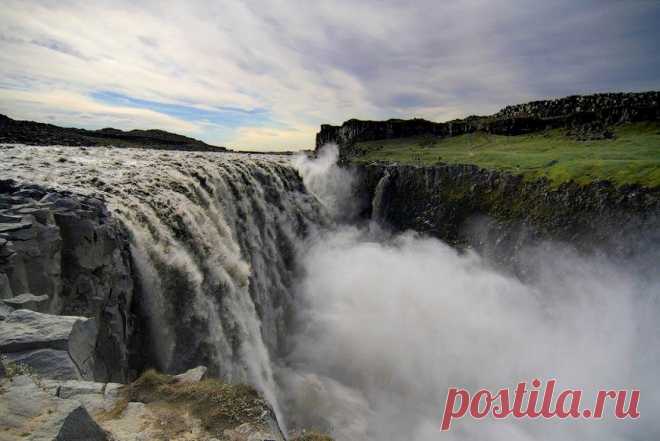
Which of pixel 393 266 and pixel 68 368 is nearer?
pixel 68 368

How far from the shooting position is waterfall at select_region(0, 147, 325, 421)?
639 inches

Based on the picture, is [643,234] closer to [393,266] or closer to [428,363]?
[428,363]

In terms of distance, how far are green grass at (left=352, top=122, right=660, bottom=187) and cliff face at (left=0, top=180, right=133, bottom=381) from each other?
117ft

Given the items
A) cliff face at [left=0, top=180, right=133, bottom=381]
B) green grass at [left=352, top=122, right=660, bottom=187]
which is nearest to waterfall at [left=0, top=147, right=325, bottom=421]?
cliff face at [left=0, top=180, right=133, bottom=381]

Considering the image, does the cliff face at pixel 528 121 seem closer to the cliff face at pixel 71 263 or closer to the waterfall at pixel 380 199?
the waterfall at pixel 380 199

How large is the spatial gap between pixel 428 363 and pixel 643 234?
18.1 m

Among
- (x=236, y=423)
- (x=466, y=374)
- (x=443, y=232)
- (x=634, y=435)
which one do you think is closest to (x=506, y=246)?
(x=443, y=232)

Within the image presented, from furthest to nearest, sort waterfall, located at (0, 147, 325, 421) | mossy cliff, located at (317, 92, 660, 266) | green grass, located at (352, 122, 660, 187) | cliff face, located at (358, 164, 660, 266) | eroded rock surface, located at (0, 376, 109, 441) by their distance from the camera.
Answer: green grass, located at (352, 122, 660, 187)
mossy cliff, located at (317, 92, 660, 266)
cliff face, located at (358, 164, 660, 266)
waterfall, located at (0, 147, 325, 421)
eroded rock surface, located at (0, 376, 109, 441)

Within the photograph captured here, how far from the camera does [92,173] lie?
69.4 feet

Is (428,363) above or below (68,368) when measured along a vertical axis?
below

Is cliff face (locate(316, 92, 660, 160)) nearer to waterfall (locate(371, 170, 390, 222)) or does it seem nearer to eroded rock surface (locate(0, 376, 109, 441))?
waterfall (locate(371, 170, 390, 222))

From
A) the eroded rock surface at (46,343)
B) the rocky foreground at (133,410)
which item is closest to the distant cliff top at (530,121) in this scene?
the rocky foreground at (133,410)

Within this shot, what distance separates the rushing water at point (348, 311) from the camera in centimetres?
1800

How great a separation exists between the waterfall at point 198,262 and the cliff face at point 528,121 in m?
36.9
